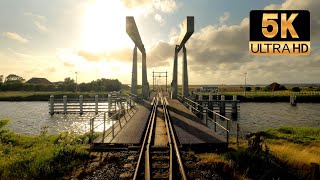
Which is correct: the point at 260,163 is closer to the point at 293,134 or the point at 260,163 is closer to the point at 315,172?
the point at 315,172

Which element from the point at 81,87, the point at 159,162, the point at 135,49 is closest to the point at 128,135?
the point at 159,162

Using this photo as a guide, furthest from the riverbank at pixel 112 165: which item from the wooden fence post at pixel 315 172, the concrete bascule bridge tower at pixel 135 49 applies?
the concrete bascule bridge tower at pixel 135 49

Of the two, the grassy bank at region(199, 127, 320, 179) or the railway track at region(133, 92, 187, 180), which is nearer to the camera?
the railway track at region(133, 92, 187, 180)

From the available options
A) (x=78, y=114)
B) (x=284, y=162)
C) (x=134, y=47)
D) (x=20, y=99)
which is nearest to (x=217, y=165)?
(x=284, y=162)

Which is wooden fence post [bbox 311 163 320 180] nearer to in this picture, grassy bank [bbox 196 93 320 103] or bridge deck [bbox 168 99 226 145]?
bridge deck [bbox 168 99 226 145]

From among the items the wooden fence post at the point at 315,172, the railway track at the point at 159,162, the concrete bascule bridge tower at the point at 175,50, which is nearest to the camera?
the wooden fence post at the point at 315,172

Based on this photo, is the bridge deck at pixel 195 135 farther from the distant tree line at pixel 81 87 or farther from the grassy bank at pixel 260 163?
the distant tree line at pixel 81 87

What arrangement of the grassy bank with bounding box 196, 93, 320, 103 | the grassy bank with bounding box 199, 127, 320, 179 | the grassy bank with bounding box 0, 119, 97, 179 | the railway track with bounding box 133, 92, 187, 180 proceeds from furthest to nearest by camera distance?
the grassy bank with bounding box 196, 93, 320, 103 < the grassy bank with bounding box 0, 119, 97, 179 < the grassy bank with bounding box 199, 127, 320, 179 < the railway track with bounding box 133, 92, 187, 180

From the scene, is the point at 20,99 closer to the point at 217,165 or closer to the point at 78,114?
the point at 78,114

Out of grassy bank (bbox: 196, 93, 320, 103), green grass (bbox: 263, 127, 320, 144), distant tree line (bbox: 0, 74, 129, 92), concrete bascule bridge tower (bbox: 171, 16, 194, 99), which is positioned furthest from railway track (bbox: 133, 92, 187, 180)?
distant tree line (bbox: 0, 74, 129, 92)

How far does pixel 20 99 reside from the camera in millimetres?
70125

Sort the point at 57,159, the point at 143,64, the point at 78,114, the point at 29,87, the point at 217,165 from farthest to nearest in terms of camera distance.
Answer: the point at 29,87
the point at 78,114
the point at 143,64
the point at 57,159
the point at 217,165

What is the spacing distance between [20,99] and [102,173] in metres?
71.4

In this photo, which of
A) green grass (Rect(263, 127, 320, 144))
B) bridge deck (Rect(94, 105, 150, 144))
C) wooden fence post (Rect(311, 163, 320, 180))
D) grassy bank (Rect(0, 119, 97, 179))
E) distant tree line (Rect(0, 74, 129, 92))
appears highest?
distant tree line (Rect(0, 74, 129, 92))
